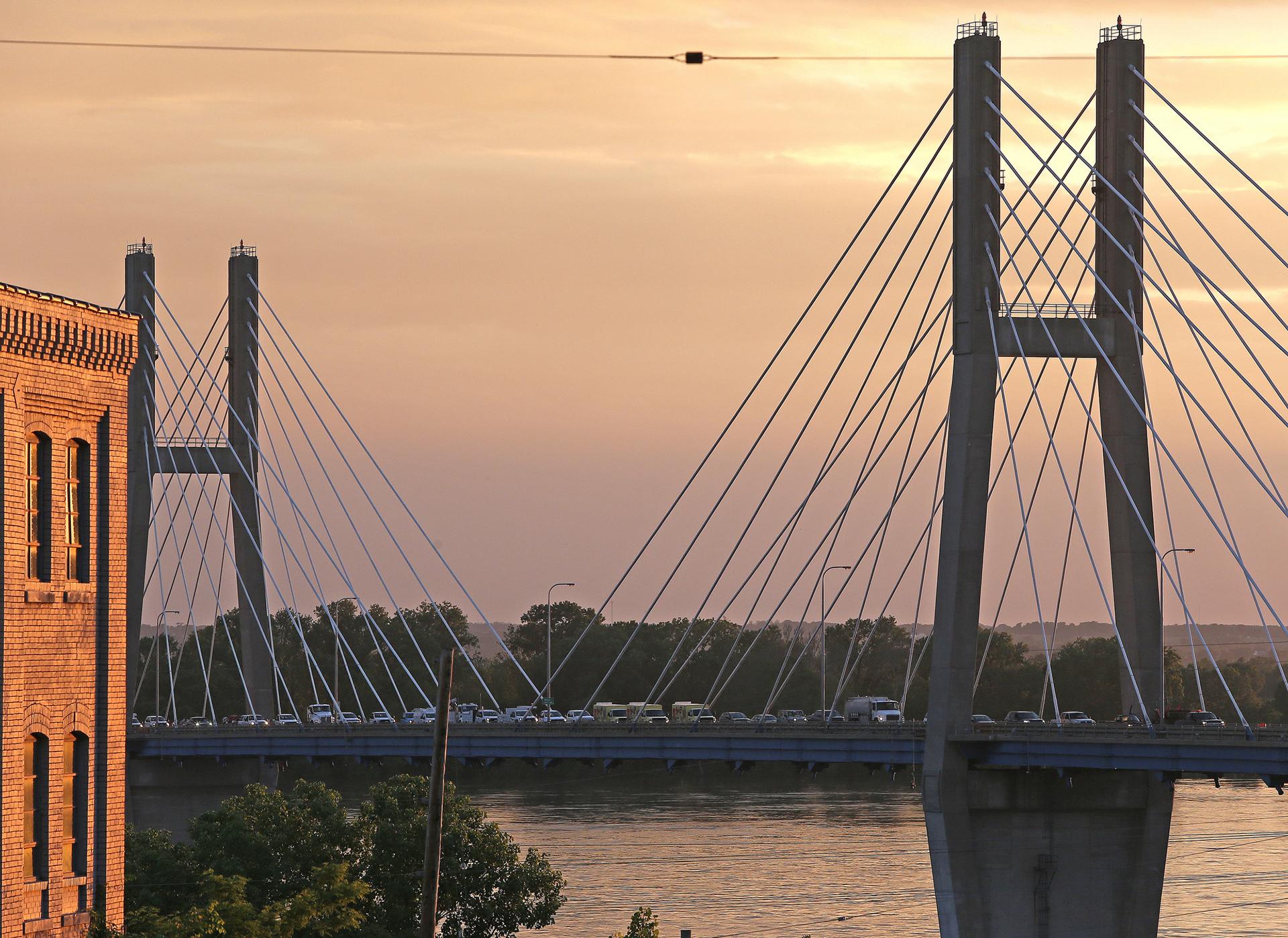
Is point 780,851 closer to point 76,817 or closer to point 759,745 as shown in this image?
point 759,745

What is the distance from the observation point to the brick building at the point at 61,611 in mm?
30375

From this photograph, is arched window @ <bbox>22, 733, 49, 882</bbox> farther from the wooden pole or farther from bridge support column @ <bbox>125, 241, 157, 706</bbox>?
bridge support column @ <bbox>125, 241, 157, 706</bbox>

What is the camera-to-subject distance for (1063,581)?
Answer: 69625 millimetres

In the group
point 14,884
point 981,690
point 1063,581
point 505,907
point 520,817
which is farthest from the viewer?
point 981,690

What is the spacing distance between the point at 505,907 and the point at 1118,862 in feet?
60.8

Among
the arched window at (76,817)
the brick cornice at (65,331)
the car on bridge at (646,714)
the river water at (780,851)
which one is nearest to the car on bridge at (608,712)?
the car on bridge at (646,714)

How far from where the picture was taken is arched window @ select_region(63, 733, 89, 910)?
31719 millimetres

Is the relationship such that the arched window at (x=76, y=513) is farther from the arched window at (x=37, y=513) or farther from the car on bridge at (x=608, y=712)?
the car on bridge at (x=608, y=712)

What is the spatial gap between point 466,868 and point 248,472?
1465 inches

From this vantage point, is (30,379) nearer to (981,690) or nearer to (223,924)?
(223,924)

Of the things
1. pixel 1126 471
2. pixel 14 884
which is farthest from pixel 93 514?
pixel 1126 471

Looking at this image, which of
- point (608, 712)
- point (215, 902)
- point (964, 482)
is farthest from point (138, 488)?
point (215, 902)

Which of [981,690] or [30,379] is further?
[981,690]

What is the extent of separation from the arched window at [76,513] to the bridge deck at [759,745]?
3262 cm
